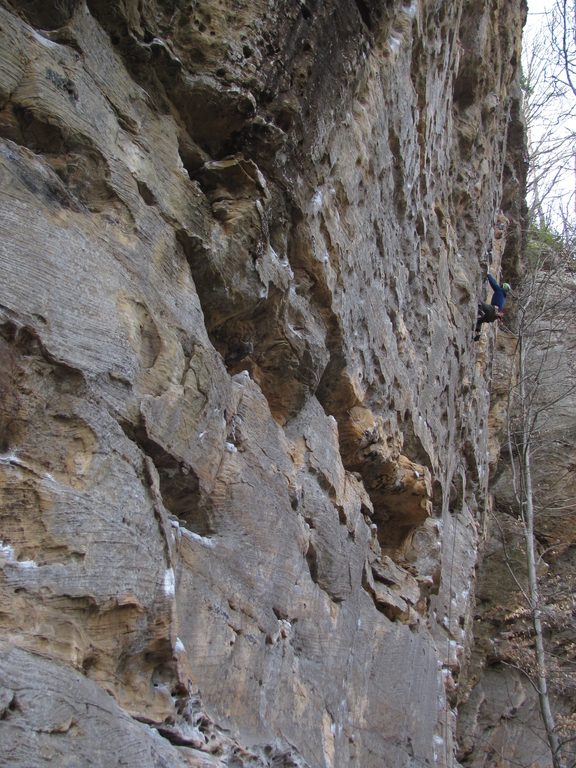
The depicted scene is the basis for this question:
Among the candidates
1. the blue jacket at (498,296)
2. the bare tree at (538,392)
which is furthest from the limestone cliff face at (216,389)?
the blue jacket at (498,296)

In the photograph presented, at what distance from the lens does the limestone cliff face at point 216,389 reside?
2955 millimetres

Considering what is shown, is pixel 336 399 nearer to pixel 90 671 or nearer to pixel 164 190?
pixel 164 190

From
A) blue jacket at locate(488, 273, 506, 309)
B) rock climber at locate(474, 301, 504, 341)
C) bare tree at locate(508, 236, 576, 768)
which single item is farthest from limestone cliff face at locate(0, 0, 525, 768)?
blue jacket at locate(488, 273, 506, 309)

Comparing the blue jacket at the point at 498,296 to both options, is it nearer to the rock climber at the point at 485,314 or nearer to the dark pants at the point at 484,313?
the rock climber at the point at 485,314

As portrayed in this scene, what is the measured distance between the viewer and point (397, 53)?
6.39 metres

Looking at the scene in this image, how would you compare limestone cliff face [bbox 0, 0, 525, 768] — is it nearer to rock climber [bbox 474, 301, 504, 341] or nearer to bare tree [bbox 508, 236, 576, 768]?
bare tree [bbox 508, 236, 576, 768]

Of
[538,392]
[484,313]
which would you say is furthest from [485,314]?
[538,392]

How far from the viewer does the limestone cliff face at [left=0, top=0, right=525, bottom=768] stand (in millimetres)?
2955

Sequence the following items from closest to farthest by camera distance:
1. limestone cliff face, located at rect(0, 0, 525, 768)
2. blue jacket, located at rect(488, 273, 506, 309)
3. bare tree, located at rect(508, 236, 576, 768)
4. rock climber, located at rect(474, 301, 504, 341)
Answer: limestone cliff face, located at rect(0, 0, 525, 768)
bare tree, located at rect(508, 236, 576, 768)
rock climber, located at rect(474, 301, 504, 341)
blue jacket, located at rect(488, 273, 506, 309)

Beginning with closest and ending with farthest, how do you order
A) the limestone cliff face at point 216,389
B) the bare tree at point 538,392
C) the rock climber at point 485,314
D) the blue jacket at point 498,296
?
the limestone cliff face at point 216,389
the bare tree at point 538,392
the rock climber at point 485,314
the blue jacket at point 498,296

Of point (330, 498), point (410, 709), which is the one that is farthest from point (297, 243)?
point (410, 709)

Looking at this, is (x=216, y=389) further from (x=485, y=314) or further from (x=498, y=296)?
(x=498, y=296)

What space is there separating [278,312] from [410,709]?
3.28 metres

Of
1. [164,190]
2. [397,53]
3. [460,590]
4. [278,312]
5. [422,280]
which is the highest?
[397,53]
